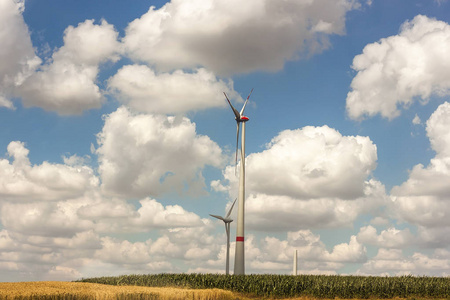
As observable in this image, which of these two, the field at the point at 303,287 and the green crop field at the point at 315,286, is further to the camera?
the green crop field at the point at 315,286

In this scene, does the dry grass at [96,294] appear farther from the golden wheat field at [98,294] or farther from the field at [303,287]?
the field at [303,287]

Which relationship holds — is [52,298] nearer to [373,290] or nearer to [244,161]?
[373,290]

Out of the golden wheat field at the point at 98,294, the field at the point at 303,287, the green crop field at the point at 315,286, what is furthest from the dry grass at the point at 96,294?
the green crop field at the point at 315,286

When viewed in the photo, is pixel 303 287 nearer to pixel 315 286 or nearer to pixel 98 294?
pixel 315 286

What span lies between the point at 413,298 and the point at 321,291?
27.8 feet

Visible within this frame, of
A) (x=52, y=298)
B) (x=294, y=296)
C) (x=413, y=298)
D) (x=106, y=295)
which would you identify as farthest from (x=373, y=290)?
(x=52, y=298)

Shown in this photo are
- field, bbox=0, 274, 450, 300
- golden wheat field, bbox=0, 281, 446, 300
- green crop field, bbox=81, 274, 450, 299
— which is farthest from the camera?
green crop field, bbox=81, 274, 450, 299

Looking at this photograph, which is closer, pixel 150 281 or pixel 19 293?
pixel 19 293

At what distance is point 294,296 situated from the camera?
143ft

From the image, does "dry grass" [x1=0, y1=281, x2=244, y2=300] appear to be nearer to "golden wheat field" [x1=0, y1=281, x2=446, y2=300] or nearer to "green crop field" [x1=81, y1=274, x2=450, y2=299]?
"golden wheat field" [x1=0, y1=281, x2=446, y2=300]

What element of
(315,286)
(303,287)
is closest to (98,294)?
(303,287)

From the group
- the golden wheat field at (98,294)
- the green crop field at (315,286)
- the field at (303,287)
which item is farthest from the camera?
the green crop field at (315,286)

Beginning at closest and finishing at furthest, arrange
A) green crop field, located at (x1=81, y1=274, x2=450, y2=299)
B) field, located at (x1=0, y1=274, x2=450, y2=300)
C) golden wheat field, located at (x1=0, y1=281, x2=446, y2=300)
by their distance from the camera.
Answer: golden wheat field, located at (x1=0, y1=281, x2=446, y2=300), field, located at (x1=0, y1=274, x2=450, y2=300), green crop field, located at (x1=81, y1=274, x2=450, y2=299)

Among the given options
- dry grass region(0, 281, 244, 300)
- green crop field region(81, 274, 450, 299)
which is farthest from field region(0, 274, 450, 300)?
dry grass region(0, 281, 244, 300)
